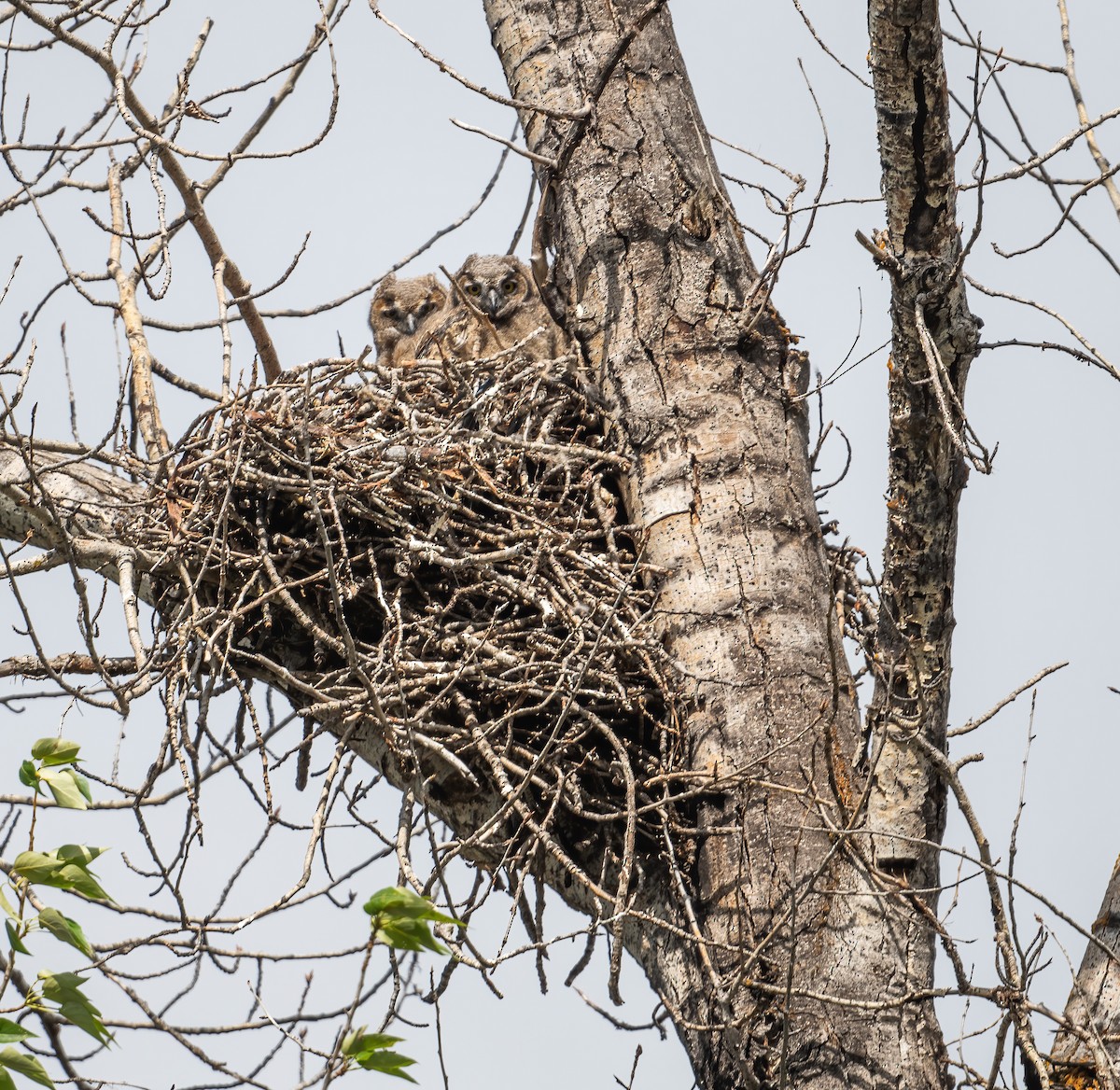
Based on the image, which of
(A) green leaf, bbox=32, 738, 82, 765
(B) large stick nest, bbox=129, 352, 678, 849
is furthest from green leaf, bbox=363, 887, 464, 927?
(B) large stick nest, bbox=129, 352, 678, 849

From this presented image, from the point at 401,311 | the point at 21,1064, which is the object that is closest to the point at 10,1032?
the point at 21,1064

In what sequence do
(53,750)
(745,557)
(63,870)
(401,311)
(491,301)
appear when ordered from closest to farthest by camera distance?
(63,870) < (53,750) < (745,557) < (491,301) < (401,311)

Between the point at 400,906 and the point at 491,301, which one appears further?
the point at 491,301

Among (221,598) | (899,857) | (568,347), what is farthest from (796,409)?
(221,598)

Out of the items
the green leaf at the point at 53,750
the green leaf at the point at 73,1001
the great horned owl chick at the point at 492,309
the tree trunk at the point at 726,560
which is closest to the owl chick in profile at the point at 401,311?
the great horned owl chick at the point at 492,309

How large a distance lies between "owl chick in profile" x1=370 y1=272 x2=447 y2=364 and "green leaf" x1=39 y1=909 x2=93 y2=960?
4246 millimetres

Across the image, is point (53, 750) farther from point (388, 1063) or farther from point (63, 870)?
point (388, 1063)

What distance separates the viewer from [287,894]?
Result: 312 centimetres

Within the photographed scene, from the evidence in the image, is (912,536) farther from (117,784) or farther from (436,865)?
(117,784)

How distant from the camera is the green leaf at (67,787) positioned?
2.53m

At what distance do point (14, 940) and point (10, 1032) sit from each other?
156mm

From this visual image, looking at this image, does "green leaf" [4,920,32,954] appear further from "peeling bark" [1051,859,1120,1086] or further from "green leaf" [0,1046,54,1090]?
"peeling bark" [1051,859,1120,1086]

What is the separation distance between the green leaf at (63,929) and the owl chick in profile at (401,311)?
4246 mm

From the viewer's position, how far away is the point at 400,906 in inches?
86.4
